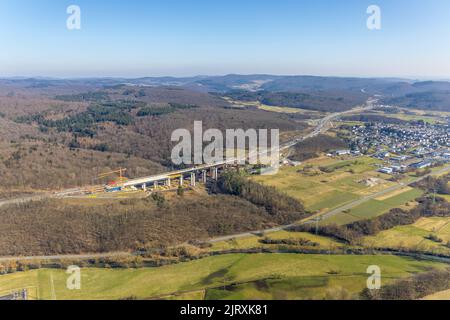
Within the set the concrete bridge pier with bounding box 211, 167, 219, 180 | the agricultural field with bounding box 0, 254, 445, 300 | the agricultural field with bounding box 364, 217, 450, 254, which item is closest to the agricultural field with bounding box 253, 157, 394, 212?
the concrete bridge pier with bounding box 211, 167, 219, 180

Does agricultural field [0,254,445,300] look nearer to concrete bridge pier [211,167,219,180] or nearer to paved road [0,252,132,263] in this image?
paved road [0,252,132,263]

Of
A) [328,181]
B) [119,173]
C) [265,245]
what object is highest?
[119,173]

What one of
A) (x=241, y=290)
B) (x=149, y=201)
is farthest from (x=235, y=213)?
(x=241, y=290)

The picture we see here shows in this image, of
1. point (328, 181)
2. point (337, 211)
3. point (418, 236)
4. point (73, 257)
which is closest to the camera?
point (73, 257)

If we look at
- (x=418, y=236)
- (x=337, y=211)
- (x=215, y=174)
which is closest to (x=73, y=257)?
(x=215, y=174)

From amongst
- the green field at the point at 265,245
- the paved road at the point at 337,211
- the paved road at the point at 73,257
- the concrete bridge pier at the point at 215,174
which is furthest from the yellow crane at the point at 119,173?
the green field at the point at 265,245

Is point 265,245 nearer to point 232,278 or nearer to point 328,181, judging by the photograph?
point 232,278

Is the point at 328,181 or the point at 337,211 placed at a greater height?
the point at 328,181
